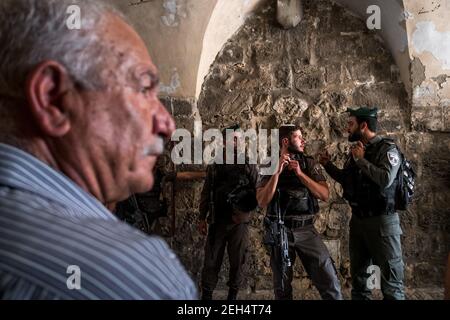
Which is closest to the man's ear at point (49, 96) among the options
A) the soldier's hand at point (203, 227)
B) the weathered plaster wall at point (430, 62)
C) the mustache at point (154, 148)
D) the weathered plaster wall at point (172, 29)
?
the mustache at point (154, 148)

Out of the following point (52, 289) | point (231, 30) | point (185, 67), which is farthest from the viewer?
point (231, 30)

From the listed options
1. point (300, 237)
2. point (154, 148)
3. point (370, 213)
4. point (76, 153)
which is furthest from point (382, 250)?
point (76, 153)

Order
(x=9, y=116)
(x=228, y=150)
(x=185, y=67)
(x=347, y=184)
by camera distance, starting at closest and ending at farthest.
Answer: (x=9, y=116)
(x=347, y=184)
(x=228, y=150)
(x=185, y=67)

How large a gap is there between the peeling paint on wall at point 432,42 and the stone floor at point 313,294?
176 centimetres

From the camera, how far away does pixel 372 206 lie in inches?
108

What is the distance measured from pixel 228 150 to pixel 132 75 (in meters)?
2.64

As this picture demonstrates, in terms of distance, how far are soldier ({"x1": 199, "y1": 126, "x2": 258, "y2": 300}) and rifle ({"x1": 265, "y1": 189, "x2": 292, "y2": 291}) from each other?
28 cm

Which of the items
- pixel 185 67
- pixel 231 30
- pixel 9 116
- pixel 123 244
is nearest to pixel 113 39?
pixel 9 116

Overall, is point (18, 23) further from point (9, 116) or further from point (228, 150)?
point (228, 150)

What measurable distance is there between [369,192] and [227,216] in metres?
1.00

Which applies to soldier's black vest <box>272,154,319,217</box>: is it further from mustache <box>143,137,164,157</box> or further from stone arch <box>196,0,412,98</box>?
mustache <box>143,137,164,157</box>

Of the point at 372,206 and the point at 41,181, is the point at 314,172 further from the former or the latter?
the point at 41,181

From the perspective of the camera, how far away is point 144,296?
45 cm

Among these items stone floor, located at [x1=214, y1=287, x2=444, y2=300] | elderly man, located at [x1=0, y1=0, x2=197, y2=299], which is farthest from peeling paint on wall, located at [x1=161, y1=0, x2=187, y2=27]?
elderly man, located at [x1=0, y1=0, x2=197, y2=299]
